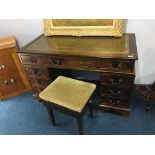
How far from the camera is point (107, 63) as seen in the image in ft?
4.70

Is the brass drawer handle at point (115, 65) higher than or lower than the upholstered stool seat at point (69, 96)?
higher

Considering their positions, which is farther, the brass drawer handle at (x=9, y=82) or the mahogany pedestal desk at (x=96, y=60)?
the brass drawer handle at (x=9, y=82)

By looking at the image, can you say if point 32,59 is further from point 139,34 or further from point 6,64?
point 139,34

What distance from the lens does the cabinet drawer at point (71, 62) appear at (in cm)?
148

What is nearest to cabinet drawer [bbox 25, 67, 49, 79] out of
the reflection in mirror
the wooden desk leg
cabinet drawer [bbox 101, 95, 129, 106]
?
the reflection in mirror

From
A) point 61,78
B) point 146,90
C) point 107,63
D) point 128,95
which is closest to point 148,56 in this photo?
point 146,90

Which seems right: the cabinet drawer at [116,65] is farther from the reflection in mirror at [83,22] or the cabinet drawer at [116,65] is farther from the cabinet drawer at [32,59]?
the cabinet drawer at [32,59]

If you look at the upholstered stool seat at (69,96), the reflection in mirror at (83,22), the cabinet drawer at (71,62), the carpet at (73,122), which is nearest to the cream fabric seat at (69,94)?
the upholstered stool seat at (69,96)

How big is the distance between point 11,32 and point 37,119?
117 cm

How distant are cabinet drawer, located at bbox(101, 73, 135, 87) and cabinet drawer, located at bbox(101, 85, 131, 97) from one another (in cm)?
6

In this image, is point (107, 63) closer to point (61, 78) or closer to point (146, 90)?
point (61, 78)

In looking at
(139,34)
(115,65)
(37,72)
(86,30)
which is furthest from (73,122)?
(139,34)

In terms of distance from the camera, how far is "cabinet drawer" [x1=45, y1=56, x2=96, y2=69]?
4.86ft

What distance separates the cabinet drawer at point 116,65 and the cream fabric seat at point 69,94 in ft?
0.70
